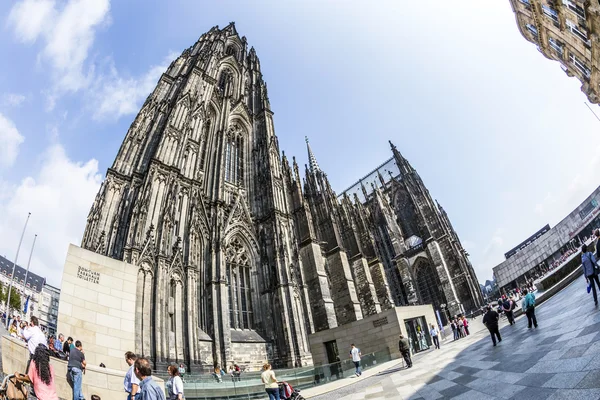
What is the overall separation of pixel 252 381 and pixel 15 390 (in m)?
7.24

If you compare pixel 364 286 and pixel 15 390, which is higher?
pixel 364 286

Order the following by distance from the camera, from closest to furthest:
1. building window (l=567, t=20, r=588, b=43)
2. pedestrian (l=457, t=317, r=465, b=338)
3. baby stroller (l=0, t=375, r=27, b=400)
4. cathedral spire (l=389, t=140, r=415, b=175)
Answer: baby stroller (l=0, t=375, r=27, b=400) < pedestrian (l=457, t=317, r=465, b=338) < building window (l=567, t=20, r=588, b=43) < cathedral spire (l=389, t=140, r=415, b=175)

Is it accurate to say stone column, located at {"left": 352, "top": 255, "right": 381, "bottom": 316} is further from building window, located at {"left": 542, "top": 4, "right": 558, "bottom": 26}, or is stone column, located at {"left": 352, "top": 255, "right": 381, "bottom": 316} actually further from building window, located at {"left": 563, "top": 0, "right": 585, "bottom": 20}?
building window, located at {"left": 542, "top": 4, "right": 558, "bottom": 26}

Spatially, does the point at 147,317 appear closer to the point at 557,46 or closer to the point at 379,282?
the point at 379,282

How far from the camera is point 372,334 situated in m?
15.4

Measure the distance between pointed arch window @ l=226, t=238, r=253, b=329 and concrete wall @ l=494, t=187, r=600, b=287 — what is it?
49.3 meters

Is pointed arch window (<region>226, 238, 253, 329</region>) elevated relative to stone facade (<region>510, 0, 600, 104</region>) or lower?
lower

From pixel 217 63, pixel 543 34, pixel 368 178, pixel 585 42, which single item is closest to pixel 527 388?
pixel 585 42

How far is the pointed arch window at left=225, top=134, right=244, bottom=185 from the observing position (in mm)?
23719

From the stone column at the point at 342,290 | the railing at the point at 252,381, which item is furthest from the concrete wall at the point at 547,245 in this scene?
the railing at the point at 252,381

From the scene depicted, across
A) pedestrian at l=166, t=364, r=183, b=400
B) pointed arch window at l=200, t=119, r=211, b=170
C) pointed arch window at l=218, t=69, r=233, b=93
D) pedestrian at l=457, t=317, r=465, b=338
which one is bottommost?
pedestrian at l=457, t=317, r=465, b=338

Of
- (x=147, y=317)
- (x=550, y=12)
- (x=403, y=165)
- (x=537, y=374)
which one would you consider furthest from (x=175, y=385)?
(x=403, y=165)

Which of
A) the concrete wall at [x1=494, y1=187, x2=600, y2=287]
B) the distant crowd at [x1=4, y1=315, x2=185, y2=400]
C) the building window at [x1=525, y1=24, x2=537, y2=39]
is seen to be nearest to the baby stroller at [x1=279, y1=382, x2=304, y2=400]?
the distant crowd at [x1=4, y1=315, x2=185, y2=400]

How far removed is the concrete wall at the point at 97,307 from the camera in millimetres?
8695
